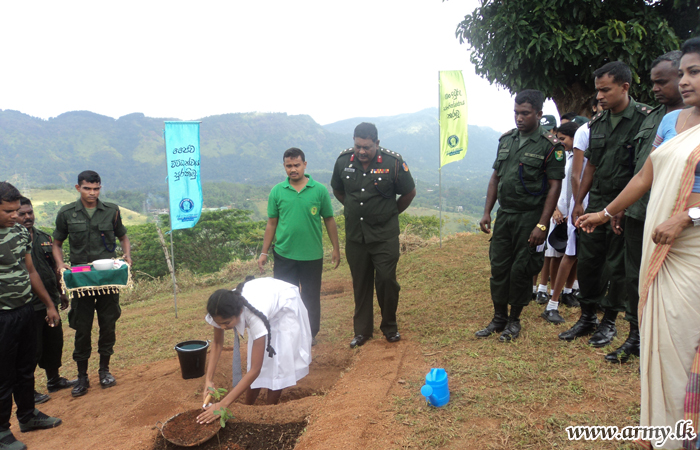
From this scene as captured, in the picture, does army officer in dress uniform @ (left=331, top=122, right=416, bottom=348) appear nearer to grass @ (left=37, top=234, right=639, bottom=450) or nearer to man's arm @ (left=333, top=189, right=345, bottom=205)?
man's arm @ (left=333, top=189, right=345, bottom=205)

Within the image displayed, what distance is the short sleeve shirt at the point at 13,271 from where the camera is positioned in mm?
2918

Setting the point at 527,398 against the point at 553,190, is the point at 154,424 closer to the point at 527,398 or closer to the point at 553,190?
the point at 527,398

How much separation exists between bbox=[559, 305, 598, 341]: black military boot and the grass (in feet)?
0.38

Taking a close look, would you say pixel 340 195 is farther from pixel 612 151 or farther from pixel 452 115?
pixel 452 115

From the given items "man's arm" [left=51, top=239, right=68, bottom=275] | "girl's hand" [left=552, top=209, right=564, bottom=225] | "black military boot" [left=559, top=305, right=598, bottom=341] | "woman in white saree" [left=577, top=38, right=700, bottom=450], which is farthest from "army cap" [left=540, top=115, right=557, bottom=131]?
"man's arm" [left=51, top=239, right=68, bottom=275]

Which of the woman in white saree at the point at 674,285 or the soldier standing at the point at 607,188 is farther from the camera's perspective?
the soldier standing at the point at 607,188

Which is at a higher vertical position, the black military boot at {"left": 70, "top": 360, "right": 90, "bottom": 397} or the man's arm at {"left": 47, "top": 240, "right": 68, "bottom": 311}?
the man's arm at {"left": 47, "top": 240, "right": 68, "bottom": 311}

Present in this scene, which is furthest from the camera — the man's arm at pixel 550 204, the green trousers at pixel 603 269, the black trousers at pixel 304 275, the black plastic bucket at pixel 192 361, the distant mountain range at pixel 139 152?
the distant mountain range at pixel 139 152

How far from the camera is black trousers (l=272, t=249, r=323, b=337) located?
13.8 feet

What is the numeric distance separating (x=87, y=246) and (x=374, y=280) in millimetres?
2695

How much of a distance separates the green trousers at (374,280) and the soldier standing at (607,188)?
1508 millimetres

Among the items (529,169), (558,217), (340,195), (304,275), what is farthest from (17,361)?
(558,217)

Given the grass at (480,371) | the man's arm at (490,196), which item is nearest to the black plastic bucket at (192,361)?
the grass at (480,371)

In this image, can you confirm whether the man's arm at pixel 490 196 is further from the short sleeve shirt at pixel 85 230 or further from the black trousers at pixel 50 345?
the black trousers at pixel 50 345
